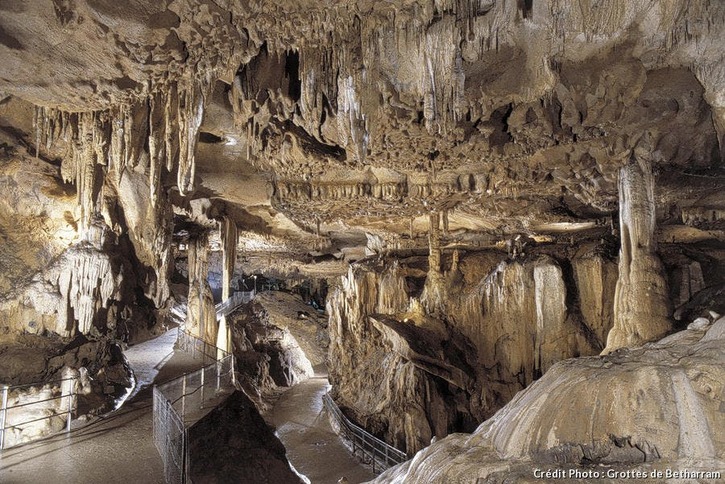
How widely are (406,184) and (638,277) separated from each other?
17.1 ft

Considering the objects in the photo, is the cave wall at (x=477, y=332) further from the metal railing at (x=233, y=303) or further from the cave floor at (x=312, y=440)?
the metal railing at (x=233, y=303)

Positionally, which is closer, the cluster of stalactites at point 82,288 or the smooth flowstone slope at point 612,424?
the smooth flowstone slope at point 612,424

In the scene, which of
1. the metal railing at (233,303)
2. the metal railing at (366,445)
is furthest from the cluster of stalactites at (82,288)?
the metal railing at (233,303)

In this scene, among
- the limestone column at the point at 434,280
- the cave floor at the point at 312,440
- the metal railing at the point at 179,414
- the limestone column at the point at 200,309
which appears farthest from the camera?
the limestone column at the point at 200,309

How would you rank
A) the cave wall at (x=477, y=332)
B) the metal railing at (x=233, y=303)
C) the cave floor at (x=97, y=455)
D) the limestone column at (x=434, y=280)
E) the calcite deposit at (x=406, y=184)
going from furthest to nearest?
the metal railing at (x=233, y=303) < the limestone column at (x=434, y=280) < the cave wall at (x=477, y=332) < the cave floor at (x=97, y=455) < the calcite deposit at (x=406, y=184)

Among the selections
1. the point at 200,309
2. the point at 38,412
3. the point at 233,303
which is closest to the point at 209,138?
the point at 38,412

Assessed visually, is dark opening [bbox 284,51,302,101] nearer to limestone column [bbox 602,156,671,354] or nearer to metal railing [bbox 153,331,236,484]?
metal railing [bbox 153,331,236,484]

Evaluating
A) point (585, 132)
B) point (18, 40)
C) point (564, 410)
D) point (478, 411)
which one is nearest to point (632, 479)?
point (564, 410)

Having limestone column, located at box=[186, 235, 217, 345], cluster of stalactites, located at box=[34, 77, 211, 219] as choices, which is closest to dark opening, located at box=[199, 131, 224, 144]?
cluster of stalactites, located at box=[34, 77, 211, 219]

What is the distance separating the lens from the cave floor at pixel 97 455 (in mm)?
5316

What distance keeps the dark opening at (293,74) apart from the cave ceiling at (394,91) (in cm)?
2

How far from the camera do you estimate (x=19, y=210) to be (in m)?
10.5

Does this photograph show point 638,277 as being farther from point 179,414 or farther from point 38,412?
point 38,412

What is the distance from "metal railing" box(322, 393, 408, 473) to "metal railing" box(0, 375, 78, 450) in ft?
18.7
